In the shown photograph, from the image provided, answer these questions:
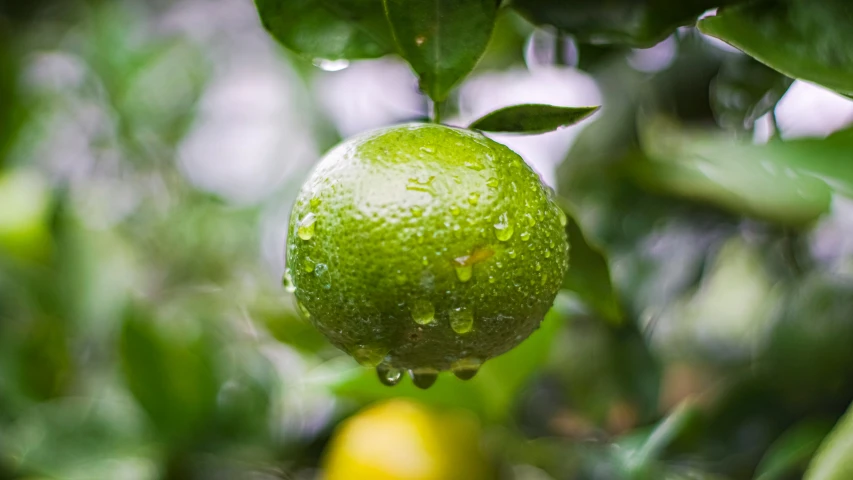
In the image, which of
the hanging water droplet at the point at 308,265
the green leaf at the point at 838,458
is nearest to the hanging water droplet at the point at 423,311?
the hanging water droplet at the point at 308,265

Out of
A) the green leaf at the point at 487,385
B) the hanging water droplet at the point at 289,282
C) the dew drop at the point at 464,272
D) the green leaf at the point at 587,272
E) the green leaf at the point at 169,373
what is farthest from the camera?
the green leaf at the point at 169,373

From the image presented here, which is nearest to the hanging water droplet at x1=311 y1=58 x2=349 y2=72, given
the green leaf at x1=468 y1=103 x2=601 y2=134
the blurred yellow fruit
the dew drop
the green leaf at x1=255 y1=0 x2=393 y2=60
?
the green leaf at x1=255 y1=0 x2=393 y2=60

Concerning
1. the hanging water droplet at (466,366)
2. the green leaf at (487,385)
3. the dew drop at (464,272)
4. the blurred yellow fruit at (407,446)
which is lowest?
the blurred yellow fruit at (407,446)

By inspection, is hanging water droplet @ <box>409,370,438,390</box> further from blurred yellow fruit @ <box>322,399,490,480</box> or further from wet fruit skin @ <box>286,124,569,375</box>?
blurred yellow fruit @ <box>322,399,490,480</box>

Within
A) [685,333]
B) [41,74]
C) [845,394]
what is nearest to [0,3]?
[41,74]

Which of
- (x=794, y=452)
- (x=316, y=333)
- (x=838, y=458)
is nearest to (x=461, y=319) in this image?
(x=838, y=458)

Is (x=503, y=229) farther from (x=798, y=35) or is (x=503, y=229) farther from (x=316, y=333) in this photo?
(x=316, y=333)

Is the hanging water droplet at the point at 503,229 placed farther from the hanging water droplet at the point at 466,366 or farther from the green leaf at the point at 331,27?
the green leaf at the point at 331,27
